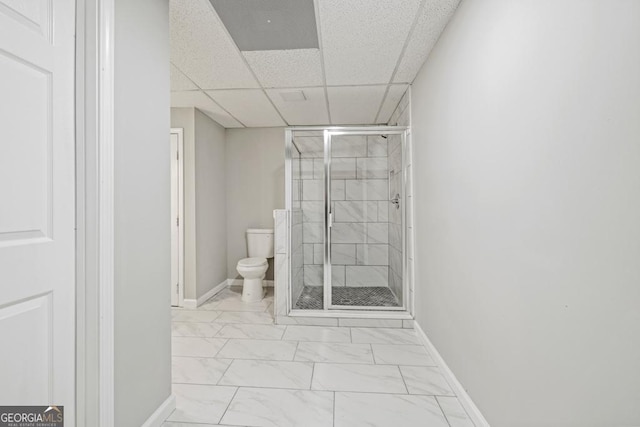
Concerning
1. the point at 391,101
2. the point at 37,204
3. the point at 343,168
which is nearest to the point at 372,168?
the point at 343,168

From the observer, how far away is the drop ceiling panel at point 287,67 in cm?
226

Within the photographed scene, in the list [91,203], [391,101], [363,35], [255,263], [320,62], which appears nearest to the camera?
[91,203]

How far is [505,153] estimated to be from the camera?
1.27m

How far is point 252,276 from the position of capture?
3.57 metres

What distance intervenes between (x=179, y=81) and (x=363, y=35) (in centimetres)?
169

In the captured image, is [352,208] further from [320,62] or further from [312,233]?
[320,62]

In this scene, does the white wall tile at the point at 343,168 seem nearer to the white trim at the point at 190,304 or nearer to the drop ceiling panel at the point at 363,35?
the drop ceiling panel at the point at 363,35

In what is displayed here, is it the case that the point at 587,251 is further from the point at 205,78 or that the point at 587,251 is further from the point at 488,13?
the point at 205,78

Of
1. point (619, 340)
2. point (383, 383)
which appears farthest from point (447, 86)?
point (383, 383)

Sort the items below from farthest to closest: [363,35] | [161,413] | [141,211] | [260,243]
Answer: [260,243], [363,35], [161,413], [141,211]

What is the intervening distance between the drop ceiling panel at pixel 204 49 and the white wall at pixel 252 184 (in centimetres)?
145

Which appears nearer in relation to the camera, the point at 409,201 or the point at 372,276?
the point at 409,201

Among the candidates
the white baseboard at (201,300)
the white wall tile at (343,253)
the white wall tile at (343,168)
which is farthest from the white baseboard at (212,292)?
the white wall tile at (343,168)

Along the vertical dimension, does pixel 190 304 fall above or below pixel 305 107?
below
